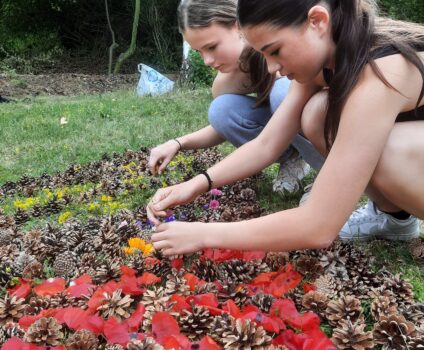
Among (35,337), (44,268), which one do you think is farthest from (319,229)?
(44,268)

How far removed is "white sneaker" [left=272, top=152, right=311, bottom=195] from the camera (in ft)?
10.8

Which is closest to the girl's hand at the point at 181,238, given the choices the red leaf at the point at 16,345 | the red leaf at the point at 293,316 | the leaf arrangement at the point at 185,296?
the leaf arrangement at the point at 185,296

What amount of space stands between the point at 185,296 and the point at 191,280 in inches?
3.9

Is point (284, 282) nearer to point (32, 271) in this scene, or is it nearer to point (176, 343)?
point (176, 343)

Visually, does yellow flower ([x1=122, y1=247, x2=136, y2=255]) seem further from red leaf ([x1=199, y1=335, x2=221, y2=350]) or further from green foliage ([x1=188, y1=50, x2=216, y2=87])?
green foliage ([x1=188, y1=50, x2=216, y2=87])

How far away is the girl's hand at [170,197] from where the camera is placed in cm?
219

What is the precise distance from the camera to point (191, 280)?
1904 millimetres

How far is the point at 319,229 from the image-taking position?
1.82 meters

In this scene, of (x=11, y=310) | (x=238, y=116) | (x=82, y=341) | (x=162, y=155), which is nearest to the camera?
(x=82, y=341)

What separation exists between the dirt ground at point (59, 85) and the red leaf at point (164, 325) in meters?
8.44

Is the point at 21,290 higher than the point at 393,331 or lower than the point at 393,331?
lower

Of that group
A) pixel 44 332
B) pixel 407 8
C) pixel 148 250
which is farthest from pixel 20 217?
pixel 407 8

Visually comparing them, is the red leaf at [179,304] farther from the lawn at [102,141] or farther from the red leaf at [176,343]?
the lawn at [102,141]

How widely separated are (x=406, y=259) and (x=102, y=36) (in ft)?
55.4
